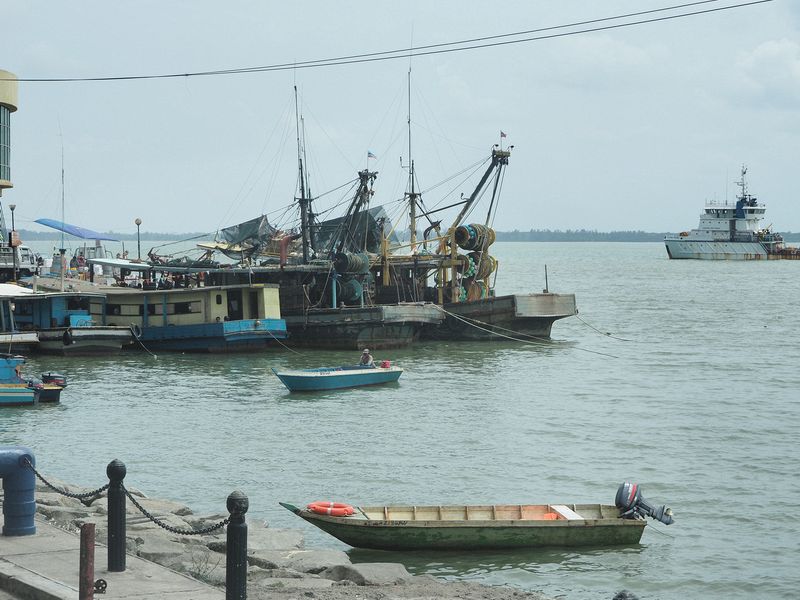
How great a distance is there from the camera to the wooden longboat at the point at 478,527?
16906 millimetres

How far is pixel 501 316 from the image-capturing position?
5203cm

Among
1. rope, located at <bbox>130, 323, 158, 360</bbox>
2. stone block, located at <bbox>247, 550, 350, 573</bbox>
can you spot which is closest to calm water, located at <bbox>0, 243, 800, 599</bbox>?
rope, located at <bbox>130, 323, 158, 360</bbox>

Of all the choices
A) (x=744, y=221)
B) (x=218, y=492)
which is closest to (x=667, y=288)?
(x=744, y=221)

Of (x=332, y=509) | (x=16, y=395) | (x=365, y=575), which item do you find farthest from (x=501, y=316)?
(x=365, y=575)

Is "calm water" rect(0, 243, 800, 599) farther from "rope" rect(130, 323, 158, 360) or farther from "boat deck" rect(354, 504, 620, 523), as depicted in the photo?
"rope" rect(130, 323, 158, 360)

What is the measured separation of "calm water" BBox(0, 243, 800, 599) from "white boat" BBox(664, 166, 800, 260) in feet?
381

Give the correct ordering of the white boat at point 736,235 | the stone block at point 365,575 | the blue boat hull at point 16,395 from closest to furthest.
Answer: the stone block at point 365,575, the blue boat hull at point 16,395, the white boat at point 736,235

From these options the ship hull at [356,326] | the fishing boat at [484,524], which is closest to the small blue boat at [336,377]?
the ship hull at [356,326]

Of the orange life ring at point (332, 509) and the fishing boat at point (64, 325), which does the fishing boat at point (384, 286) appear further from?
the orange life ring at point (332, 509)

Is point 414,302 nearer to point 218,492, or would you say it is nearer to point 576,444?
point 576,444

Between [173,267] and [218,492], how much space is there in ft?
109

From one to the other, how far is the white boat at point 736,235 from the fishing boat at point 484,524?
148 metres

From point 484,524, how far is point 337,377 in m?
19.5

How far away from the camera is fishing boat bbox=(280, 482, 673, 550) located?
1692cm
